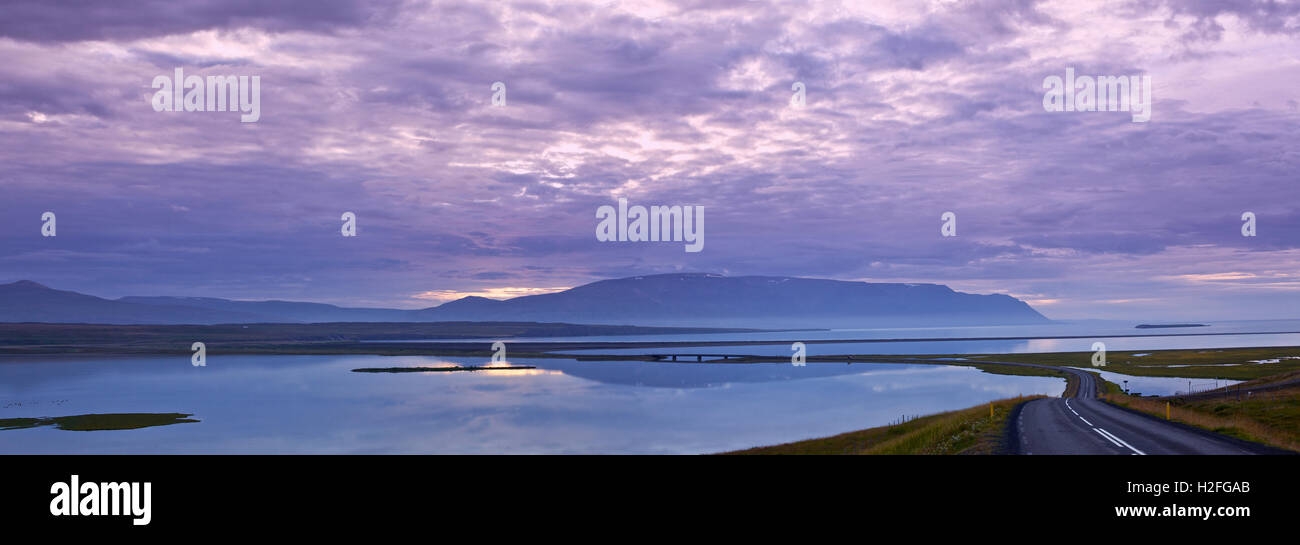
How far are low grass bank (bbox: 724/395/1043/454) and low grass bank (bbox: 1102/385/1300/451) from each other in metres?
10.1

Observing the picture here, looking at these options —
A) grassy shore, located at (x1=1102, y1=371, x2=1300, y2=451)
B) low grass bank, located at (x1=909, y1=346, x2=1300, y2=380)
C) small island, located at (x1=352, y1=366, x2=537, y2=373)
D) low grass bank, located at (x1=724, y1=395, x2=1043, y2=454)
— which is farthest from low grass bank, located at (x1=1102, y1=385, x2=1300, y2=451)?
small island, located at (x1=352, y1=366, x2=537, y2=373)

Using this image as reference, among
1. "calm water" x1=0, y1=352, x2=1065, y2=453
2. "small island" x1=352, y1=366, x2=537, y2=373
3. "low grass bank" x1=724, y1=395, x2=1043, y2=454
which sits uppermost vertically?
"low grass bank" x1=724, y1=395, x2=1043, y2=454

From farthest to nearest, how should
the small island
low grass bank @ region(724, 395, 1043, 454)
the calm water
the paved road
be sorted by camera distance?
1. the small island
2. the calm water
3. low grass bank @ region(724, 395, 1043, 454)
4. the paved road

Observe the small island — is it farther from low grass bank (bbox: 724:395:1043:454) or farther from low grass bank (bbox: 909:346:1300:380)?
low grass bank (bbox: 724:395:1043:454)

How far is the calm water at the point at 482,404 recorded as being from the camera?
67688mm

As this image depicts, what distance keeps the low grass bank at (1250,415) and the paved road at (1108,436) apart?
1670 millimetres

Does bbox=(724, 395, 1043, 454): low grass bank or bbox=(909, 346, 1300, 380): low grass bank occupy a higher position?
bbox=(724, 395, 1043, 454): low grass bank

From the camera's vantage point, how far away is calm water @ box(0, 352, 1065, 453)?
222 feet

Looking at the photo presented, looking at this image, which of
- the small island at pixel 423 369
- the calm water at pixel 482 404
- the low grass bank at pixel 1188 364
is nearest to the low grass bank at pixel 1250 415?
the calm water at pixel 482 404

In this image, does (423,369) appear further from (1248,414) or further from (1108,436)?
(1108,436)

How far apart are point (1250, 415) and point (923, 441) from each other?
25694 millimetres

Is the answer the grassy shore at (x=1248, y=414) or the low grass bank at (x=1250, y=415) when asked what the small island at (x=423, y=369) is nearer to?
the low grass bank at (x=1250, y=415)
